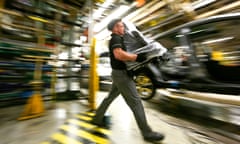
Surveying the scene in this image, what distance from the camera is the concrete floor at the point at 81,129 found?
1.88m

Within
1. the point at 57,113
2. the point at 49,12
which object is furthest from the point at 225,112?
the point at 49,12

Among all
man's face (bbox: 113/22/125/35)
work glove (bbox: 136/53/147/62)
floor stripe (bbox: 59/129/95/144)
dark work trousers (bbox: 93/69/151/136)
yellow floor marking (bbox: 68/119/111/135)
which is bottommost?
floor stripe (bbox: 59/129/95/144)

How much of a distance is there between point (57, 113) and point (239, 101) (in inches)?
98.2

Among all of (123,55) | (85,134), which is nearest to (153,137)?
(85,134)

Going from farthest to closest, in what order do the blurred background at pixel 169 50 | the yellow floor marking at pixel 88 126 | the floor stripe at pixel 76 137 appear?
1. the blurred background at pixel 169 50
2. the yellow floor marking at pixel 88 126
3. the floor stripe at pixel 76 137

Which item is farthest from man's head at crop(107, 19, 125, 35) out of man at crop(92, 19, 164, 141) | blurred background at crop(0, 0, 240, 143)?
blurred background at crop(0, 0, 240, 143)

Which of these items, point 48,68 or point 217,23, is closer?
point 217,23

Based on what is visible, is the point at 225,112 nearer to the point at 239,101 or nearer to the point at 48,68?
the point at 239,101

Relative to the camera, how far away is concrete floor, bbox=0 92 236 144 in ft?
6.15

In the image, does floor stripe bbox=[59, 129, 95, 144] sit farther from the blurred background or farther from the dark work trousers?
the blurred background

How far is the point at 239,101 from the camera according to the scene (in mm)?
1954

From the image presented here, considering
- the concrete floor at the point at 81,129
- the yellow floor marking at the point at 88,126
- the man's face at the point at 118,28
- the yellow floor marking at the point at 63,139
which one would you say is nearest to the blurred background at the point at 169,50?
the concrete floor at the point at 81,129

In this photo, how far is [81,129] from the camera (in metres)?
2.19

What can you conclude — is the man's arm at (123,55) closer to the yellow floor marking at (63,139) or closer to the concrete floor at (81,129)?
the concrete floor at (81,129)
